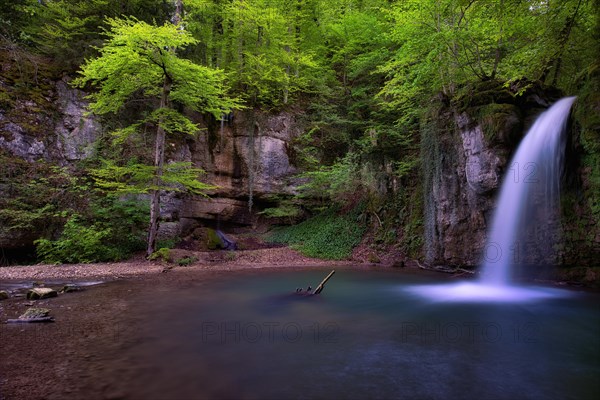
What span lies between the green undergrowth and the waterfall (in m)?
6.33

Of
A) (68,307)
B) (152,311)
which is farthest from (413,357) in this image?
(68,307)

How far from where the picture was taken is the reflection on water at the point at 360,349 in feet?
10.1

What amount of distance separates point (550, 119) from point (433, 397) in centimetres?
859

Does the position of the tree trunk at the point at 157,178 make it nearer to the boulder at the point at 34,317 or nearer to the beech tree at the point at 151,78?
the beech tree at the point at 151,78

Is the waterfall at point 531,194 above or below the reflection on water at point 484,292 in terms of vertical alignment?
above

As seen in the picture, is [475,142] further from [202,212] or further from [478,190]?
[202,212]

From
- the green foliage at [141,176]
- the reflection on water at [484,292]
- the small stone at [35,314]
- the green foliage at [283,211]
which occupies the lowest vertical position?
the reflection on water at [484,292]

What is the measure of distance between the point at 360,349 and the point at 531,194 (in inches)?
293

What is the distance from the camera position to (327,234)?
15.6m

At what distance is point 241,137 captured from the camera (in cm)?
1822

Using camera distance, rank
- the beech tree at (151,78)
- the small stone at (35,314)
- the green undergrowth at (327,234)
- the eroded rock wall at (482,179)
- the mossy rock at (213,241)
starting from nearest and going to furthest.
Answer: the small stone at (35,314) < the eroded rock wall at (482,179) < the beech tree at (151,78) < the green undergrowth at (327,234) < the mossy rock at (213,241)

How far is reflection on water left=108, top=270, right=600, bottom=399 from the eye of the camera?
3.08 m

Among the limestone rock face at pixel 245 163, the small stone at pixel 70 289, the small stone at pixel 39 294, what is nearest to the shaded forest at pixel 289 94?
the limestone rock face at pixel 245 163

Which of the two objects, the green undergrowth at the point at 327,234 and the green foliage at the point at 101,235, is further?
the green undergrowth at the point at 327,234
